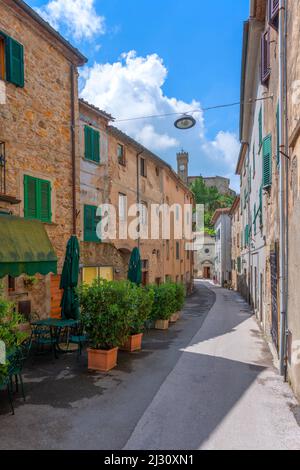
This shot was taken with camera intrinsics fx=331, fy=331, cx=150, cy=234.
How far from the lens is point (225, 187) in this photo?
81.3m

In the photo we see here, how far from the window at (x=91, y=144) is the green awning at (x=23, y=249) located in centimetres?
618

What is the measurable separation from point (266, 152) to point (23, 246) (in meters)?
7.65

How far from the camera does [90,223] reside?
47.8 ft

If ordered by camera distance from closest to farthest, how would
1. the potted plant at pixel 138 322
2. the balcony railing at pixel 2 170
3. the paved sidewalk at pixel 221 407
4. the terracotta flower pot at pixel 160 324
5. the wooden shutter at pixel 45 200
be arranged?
the paved sidewalk at pixel 221 407 < the potted plant at pixel 138 322 < the balcony railing at pixel 2 170 < the wooden shutter at pixel 45 200 < the terracotta flower pot at pixel 160 324

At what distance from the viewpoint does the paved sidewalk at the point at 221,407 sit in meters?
4.79

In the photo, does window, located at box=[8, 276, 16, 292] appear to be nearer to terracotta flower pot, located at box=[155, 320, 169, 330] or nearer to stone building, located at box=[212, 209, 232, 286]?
terracotta flower pot, located at box=[155, 320, 169, 330]

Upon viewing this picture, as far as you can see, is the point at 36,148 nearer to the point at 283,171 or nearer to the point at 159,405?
the point at 283,171

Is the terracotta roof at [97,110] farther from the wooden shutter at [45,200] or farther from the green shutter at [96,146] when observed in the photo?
the wooden shutter at [45,200]

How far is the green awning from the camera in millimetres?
7594

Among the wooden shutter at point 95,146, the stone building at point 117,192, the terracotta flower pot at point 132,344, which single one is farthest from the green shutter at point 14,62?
the terracotta flower pot at point 132,344

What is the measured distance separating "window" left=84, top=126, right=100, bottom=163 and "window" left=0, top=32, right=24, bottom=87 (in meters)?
4.33

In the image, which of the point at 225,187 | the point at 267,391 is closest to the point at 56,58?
the point at 267,391

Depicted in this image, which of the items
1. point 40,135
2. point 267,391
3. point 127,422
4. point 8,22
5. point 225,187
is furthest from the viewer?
point 225,187
